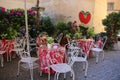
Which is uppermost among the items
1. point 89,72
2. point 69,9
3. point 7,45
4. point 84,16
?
point 69,9

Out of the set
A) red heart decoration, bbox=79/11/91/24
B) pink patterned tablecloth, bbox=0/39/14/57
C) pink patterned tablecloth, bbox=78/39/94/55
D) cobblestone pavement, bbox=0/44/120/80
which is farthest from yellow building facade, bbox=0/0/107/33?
cobblestone pavement, bbox=0/44/120/80

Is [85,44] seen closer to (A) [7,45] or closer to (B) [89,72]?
(B) [89,72]

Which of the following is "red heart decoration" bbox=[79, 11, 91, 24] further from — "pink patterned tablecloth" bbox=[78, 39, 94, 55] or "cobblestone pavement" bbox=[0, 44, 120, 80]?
"cobblestone pavement" bbox=[0, 44, 120, 80]

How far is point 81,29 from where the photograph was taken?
27.1ft

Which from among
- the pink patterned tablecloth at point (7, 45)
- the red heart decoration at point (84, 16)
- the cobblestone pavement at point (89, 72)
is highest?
the red heart decoration at point (84, 16)

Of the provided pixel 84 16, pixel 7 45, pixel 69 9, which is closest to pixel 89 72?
pixel 7 45

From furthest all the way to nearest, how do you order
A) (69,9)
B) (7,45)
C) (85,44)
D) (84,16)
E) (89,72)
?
(69,9) < (84,16) < (85,44) < (7,45) < (89,72)

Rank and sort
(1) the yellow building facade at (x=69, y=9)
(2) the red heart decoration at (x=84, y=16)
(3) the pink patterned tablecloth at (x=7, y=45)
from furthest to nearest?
(1) the yellow building facade at (x=69, y=9) < (2) the red heart decoration at (x=84, y=16) < (3) the pink patterned tablecloth at (x=7, y=45)

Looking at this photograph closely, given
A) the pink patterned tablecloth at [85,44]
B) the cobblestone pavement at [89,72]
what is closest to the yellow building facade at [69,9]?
the pink patterned tablecloth at [85,44]

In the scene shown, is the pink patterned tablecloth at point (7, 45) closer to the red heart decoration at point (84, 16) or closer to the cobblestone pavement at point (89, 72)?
the cobblestone pavement at point (89, 72)

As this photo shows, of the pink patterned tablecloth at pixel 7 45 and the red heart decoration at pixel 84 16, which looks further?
the red heart decoration at pixel 84 16

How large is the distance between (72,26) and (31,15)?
1964mm

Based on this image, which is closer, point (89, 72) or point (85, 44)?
point (89, 72)

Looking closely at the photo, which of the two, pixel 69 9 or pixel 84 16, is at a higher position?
pixel 69 9
